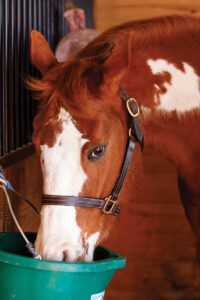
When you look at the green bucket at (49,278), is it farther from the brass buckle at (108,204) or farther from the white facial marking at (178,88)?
the white facial marking at (178,88)

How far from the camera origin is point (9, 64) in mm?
1359

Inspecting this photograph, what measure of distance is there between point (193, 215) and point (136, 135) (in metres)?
0.48

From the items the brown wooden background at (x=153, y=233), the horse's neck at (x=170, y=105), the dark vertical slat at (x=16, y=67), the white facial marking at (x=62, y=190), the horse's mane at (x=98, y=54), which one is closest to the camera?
the white facial marking at (x=62, y=190)

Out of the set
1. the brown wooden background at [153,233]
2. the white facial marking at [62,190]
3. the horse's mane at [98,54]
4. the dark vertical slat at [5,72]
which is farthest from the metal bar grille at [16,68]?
the white facial marking at [62,190]

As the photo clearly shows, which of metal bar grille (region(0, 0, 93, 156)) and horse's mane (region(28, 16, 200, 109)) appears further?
metal bar grille (region(0, 0, 93, 156))

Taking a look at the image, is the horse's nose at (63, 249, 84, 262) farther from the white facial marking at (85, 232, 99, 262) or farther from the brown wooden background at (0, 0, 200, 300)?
the brown wooden background at (0, 0, 200, 300)

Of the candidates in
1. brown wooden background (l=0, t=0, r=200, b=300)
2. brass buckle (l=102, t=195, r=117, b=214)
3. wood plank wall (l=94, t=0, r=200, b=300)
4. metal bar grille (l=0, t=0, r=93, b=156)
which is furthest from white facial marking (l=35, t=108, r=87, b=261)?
wood plank wall (l=94, t=0, r=200, b=300)

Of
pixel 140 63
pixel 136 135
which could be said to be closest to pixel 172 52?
pixel 140 63

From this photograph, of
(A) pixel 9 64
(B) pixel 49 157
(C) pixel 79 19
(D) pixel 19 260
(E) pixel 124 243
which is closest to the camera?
(D) pixel 19 260

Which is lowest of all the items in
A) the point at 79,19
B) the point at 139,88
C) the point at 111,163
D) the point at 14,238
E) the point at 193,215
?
the point at 193,215

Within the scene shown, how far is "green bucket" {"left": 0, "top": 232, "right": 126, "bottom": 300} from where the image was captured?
2.69 ft

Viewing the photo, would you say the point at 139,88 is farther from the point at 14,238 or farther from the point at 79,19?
the point at 79,19

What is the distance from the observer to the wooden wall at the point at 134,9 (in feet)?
8.40

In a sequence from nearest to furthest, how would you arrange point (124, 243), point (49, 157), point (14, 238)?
point (49, 157) < point (14, 238) < point (124, 243)
